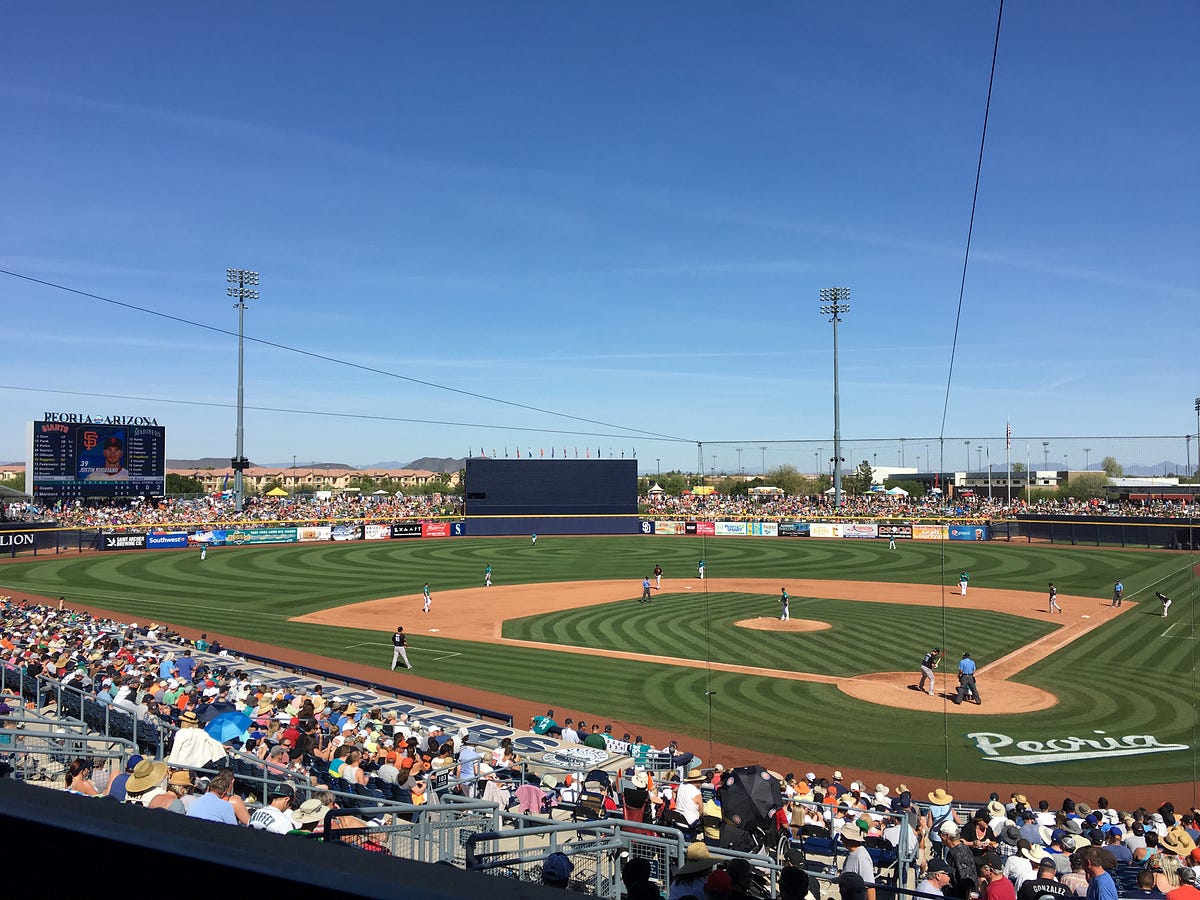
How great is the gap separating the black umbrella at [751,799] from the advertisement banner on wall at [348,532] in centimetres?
5903

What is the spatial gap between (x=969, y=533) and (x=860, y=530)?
7.93 metres

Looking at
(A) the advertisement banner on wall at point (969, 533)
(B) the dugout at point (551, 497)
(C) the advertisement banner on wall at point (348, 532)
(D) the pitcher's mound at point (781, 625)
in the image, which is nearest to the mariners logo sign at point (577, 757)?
(D) the pitcher's mound at point (781, 625)

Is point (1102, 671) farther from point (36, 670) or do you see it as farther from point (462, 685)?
point (36, 670)

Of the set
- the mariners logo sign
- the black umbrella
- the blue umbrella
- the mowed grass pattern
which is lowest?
the mowed grass pattern

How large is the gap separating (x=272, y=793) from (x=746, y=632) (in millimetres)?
23138

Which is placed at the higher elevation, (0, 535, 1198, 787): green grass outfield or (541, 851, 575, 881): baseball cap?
(541, 851, 575, 881): baseball cap

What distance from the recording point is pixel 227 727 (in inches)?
489

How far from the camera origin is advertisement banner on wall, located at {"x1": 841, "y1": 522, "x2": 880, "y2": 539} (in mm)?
64625

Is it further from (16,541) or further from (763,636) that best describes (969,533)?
(16,541)

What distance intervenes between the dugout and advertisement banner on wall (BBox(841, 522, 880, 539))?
17.7 metres

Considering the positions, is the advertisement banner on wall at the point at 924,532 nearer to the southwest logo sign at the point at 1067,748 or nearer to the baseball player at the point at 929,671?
the baseball player at the point at 929,671

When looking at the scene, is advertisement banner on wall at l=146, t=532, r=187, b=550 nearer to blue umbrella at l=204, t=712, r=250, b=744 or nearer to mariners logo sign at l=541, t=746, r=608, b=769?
blue umbrella at l=204, t=712, r=250, b=744

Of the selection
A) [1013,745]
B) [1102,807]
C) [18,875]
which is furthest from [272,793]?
[1013,745]

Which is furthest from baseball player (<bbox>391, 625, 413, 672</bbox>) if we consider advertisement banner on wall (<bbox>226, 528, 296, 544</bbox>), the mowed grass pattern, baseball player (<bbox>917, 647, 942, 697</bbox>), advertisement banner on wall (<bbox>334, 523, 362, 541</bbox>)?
advertisement banner on wall (<bbox>334, 523, 362, 541</bbox>)
